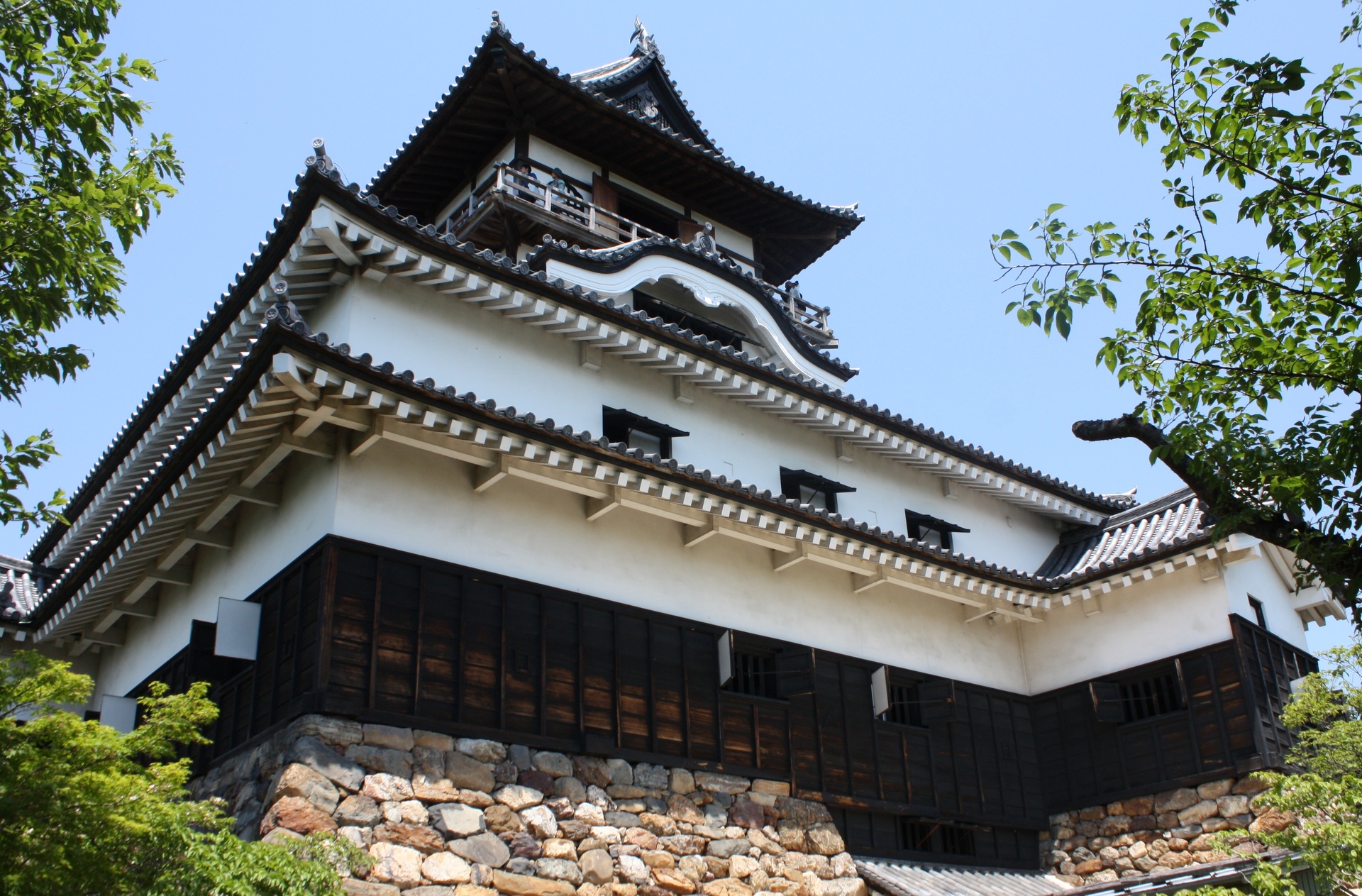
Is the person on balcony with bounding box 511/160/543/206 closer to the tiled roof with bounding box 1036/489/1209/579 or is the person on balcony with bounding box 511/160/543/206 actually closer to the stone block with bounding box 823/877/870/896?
the tiled roof with bounding box 1036/489/1209/579

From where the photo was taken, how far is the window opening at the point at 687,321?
17172 millimetres

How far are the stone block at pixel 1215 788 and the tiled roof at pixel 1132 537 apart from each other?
2.85 m

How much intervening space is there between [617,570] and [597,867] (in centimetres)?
318

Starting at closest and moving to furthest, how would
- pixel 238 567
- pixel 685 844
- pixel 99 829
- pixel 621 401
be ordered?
pixel 99 829 < pixel 685 844 < pixel 238 567 < pixel 621 401

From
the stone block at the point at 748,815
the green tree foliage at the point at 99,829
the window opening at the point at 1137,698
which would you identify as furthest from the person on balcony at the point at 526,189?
the green tree foliage at the point at 99,829

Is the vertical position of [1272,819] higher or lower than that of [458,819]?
higher

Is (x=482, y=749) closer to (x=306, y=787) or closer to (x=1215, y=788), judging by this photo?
(x=306, y=787)

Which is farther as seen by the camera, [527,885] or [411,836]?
[527,885]

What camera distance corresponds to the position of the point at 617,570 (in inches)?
483

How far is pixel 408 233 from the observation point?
39.8 ft

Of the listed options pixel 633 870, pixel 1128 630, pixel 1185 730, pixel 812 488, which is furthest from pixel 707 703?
pixel 1128 630

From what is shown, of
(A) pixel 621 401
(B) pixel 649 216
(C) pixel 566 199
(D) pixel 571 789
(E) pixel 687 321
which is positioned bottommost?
(D) pixel 571 789

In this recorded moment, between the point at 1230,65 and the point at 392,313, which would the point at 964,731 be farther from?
the point at 1230,65

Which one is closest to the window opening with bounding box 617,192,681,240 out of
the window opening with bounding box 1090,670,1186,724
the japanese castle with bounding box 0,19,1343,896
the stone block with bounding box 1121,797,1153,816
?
the japanese castle with bounding box 0,19,1343,896
